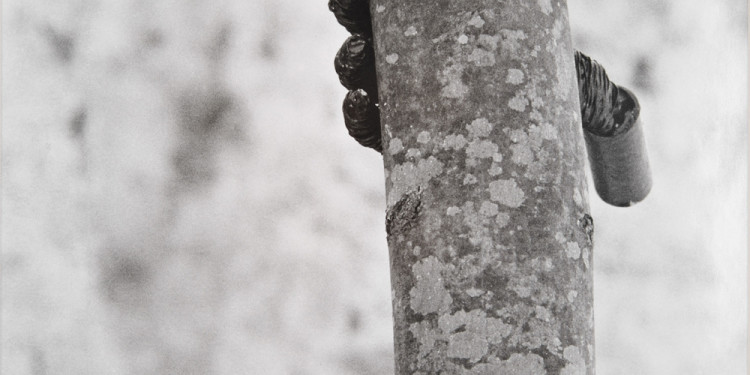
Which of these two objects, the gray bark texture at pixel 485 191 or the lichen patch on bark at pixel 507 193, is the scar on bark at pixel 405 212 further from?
the lichen patch on bark at pixel 507 193

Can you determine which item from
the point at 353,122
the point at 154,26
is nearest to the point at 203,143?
the point at 154,26

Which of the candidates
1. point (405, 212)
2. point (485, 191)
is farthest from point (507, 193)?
point (405, 212)

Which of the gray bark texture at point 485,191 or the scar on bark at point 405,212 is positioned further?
the scar on bark at point 405,212

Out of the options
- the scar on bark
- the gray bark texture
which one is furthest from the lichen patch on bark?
the scar on bark

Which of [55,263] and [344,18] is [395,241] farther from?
[55,263]

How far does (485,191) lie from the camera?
1.66 metres

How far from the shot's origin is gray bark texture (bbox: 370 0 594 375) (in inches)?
62.2

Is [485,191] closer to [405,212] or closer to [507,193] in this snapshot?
[507,193]

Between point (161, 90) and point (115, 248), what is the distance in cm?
176

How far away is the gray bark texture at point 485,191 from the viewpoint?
5.18 ft

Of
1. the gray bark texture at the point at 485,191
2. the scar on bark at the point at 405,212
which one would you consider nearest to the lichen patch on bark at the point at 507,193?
the gray bark texture at the point at 485,191

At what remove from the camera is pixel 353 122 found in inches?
99.9

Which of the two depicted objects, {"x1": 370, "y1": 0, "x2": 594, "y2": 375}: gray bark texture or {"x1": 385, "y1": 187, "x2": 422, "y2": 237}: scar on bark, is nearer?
{"x1": 370, "y1": 0, "x2": 594, "y2": 375}: gray bark texture

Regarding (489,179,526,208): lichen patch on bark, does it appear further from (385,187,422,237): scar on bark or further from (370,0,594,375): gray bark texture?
(385,187,422,237): scar on bark
